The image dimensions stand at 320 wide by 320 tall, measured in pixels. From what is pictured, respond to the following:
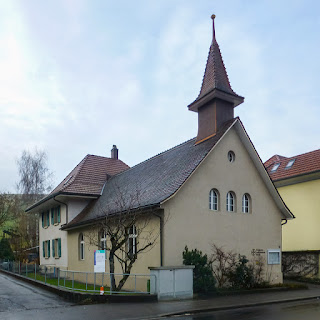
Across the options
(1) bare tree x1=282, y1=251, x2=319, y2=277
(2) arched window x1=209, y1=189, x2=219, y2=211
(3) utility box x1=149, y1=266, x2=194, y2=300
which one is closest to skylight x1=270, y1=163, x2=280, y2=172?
(1) bare tree x1=282, y1=251, x2=319, y2=277

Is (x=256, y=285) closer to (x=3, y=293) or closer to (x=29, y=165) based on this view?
(x=3, y=293)

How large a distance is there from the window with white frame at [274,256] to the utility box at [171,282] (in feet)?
19.3

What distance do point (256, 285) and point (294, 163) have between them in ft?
37.3

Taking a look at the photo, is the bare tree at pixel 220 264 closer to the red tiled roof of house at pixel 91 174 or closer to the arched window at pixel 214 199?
the arched window at pixel 214 199

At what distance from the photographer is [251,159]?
18.4 meters

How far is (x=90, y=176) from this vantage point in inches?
988

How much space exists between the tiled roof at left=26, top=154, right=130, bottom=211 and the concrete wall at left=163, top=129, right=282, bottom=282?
9065mm

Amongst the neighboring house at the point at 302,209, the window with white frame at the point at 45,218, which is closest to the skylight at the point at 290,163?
the neighboring house at the point at 302,209

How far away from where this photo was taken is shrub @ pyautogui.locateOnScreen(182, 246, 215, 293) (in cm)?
1438

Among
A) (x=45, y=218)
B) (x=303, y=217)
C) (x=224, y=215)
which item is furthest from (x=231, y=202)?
(x=45, y=218)

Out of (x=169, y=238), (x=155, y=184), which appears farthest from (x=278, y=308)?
(x=155, y=184)

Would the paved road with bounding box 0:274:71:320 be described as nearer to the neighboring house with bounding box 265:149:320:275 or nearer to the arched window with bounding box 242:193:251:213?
the arched window with bounding box 242:193:251:213

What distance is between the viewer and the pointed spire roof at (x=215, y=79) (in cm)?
1866

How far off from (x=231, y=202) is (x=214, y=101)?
4.88m
